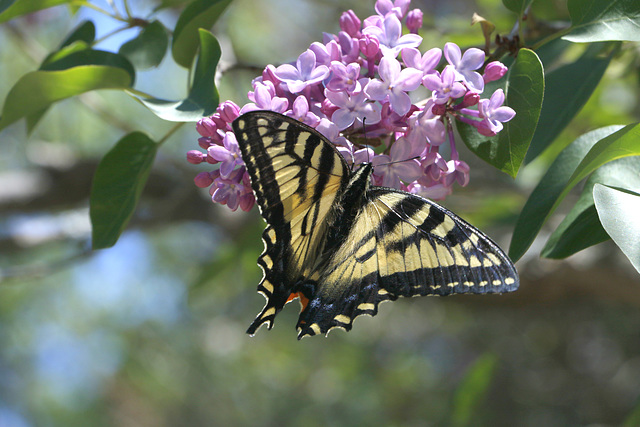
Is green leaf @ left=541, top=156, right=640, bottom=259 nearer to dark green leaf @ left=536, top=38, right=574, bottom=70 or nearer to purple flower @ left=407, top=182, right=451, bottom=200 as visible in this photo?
purple flower @ left=407, top=182, right=451, bottom=200

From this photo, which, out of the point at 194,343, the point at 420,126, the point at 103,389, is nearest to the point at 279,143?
the point at 420,126

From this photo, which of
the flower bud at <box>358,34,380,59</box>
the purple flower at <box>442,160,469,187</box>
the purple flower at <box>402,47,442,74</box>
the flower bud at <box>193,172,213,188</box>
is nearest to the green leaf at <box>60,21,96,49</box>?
the flower bud at <box>193,172,213,188</box>

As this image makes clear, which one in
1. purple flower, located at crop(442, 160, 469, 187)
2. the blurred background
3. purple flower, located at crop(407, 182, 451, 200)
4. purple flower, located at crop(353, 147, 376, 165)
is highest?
purple flower, located at crop(353, 147, 376, 165)

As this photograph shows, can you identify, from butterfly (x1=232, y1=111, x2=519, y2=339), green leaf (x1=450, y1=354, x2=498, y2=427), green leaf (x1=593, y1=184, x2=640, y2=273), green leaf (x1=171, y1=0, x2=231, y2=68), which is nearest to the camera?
green leaf (x1=593, y1=184, x2=640, y2=273)

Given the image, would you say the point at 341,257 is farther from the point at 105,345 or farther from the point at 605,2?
the point at 105,345

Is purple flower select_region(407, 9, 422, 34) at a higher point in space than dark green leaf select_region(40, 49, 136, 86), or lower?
higher

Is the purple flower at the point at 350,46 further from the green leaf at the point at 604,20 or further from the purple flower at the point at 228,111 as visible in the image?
the green leaf at the point at 604,20
